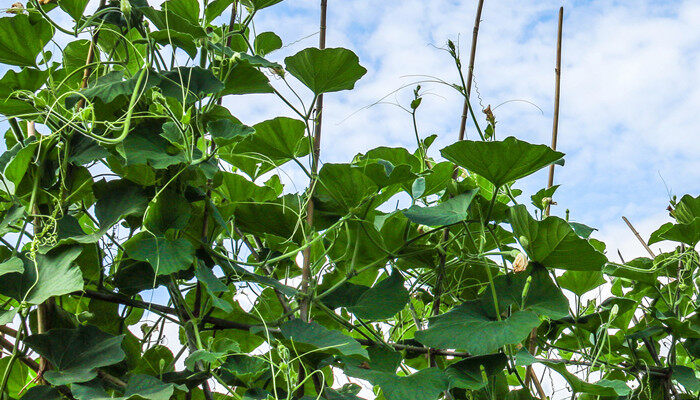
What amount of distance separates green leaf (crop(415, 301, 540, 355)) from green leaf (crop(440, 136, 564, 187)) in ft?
0.57

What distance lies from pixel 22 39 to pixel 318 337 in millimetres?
536

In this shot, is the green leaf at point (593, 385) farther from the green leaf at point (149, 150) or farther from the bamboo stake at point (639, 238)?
the green leaf at point (149, 150)

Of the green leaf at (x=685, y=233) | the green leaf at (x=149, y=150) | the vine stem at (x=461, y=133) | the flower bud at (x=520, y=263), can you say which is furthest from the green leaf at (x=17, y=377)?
the green leaf at (x=685, y=233)

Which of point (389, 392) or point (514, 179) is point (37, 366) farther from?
point (514, 179)

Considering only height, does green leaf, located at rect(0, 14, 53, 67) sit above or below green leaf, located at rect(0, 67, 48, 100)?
above

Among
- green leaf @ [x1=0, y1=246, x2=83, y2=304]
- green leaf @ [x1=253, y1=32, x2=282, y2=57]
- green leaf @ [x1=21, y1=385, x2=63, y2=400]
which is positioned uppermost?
green leaf @ [x1=253, y1=32, x2=282, y2=57]

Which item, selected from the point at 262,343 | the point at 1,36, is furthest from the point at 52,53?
the point at 262,343

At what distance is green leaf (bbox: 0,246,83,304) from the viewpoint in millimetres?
667

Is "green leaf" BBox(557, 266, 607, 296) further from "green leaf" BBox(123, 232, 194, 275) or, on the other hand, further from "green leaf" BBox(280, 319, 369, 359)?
"green leaf" BBox(123, 232, 194, 275)

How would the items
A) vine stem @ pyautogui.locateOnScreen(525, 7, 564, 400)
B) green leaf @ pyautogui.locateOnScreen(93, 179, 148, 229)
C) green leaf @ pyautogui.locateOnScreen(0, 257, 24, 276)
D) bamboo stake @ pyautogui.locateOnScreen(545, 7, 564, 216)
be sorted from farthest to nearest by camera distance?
bamboo stake @ pyautogui.locateOnScreen(545, 7, 564, 216), vine stem @ pyautogui.locateOnScreen(525, 7, 564, 400), green leaf @ pyautogui.locateOnScreen(93, 179, 148, 229), green leaf @ pyautogui.locateOnScreen(0, 257, 24, 276)

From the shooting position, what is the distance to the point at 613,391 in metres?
0.85

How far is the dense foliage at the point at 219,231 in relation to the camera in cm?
73

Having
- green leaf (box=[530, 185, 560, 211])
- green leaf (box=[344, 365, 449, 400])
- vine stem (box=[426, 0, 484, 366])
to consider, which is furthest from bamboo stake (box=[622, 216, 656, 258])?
green leaf (box=[344, 365, 449, 400])

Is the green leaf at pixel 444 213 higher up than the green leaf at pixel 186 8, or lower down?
lower down
